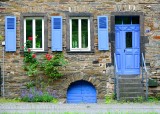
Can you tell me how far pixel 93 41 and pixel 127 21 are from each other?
1.79 metres

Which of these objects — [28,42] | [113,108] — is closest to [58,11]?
[28,42]

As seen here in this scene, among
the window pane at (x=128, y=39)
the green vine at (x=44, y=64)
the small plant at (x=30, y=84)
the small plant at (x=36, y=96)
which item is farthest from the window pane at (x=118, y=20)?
the small plant at (x=30, y=84)

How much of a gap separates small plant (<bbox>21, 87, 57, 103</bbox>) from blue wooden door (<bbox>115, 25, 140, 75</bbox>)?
3.29 m

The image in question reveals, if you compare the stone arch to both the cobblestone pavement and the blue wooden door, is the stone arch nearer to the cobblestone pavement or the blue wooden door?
the blue wooden door

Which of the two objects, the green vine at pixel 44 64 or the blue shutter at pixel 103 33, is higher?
the blue shutter at pixel 103 33

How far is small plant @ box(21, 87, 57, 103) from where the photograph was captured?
18.5m

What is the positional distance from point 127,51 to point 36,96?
14.6 ft

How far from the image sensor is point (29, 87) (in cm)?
1966

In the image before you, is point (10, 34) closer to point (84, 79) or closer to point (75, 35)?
point (75, 35)

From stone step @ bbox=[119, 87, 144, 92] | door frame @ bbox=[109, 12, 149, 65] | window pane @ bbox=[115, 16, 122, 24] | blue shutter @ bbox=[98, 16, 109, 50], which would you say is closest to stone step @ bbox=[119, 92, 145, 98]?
stone step @ bbox=[119, 87, 144, 92]

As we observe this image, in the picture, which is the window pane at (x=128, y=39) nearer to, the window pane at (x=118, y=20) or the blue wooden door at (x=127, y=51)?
the blue wooden door at (x=127, y=51)

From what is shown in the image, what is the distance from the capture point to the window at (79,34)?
20031 millimetres

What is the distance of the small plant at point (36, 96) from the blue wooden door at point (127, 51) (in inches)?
129

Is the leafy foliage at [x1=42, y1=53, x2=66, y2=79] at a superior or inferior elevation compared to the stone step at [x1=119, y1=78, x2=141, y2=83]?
superior
